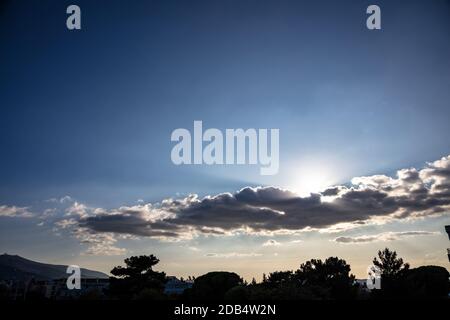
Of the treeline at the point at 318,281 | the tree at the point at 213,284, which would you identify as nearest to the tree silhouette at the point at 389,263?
the treeline at the point at 318,281

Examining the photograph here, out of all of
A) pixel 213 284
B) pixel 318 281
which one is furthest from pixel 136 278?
pixel 318 281

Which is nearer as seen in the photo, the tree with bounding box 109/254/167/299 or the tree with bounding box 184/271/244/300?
the tree with bounding box 184/271/244/300

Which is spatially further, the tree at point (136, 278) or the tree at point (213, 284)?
the tree at point (136, 278)

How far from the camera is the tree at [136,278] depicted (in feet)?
203

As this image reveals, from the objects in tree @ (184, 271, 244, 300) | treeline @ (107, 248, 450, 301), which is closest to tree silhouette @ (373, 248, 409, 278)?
treeline @ (107, 248, 450, 301)

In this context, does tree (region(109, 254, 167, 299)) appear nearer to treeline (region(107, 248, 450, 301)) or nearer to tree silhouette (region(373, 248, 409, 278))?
treeline (region(107, 248, 450, 301))

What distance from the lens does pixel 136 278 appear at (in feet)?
212

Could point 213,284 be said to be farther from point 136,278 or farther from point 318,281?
point 318,281

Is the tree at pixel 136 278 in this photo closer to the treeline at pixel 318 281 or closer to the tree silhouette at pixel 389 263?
the treeline at pixel 318 281

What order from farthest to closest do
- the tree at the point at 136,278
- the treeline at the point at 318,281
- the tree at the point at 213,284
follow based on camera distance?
the tree at the point at 136,278
the tree at the point at 213,284
the treeline at the point at 318,281

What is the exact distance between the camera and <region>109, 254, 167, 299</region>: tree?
6188 centimetres
